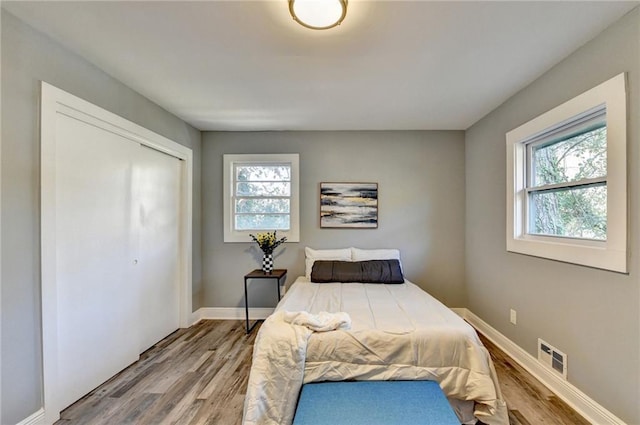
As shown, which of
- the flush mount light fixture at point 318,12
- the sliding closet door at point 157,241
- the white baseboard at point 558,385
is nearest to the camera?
the flush mount light fixture at point 318,12

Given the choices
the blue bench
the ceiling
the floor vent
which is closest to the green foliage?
the ceiling

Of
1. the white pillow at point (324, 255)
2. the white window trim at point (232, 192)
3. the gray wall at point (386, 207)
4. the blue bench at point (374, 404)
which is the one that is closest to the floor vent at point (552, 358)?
the blue bench at point (374, 404)

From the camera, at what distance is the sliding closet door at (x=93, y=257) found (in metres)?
1.98

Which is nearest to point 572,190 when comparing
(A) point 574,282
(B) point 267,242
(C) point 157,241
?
(A) point 574,282

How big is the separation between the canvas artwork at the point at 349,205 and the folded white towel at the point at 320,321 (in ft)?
6.30

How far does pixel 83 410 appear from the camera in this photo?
2.00 meters

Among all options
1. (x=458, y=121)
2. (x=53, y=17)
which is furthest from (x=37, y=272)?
(x=458, y=121)

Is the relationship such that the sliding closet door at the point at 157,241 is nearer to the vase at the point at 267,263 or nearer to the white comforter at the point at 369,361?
the vase at the point at 267,263

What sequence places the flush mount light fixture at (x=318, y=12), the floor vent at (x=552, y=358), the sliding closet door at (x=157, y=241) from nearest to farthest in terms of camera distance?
the flush mount light fixture at (x=318, y=12), the floor vent at (x=552, y=358), the sliding closet door at (x=157, y=241)

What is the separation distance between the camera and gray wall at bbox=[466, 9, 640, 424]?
1.63m

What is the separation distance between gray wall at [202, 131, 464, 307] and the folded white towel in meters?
1.87

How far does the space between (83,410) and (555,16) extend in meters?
3.85

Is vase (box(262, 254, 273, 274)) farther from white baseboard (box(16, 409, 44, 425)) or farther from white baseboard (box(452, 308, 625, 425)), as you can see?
white baseboard (box(452, 308, 625, 425))

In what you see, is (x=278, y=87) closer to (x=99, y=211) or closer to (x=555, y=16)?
(x=99, y=211)
